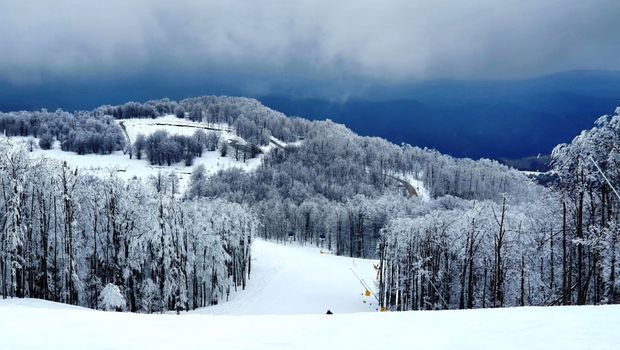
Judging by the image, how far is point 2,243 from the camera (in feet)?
110

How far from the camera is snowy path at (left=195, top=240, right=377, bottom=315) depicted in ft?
178

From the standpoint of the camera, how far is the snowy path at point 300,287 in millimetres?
54219

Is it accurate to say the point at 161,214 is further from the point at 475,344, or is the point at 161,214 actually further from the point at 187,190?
the point at 187,190

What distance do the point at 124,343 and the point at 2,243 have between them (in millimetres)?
33441

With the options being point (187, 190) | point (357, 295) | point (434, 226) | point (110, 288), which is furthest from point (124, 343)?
point (187, 190)

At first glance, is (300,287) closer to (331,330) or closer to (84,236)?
(84,236)

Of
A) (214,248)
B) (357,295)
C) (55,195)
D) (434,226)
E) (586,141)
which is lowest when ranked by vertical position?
(357,295)

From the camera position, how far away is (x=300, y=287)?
2662 inches

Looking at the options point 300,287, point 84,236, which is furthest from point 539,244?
point 84,236

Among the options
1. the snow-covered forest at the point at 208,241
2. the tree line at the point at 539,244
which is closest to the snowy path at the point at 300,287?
the snow-covered forest at the point at 208,241

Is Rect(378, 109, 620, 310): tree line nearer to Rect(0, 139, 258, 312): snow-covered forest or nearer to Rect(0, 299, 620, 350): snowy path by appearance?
Rect(0, 299, 620, 350): snowy path

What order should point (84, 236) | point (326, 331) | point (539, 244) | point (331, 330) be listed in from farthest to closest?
1. point (84, 236)
2. point (539, 244)
3. point (331, 330)
4. point (326, 331)

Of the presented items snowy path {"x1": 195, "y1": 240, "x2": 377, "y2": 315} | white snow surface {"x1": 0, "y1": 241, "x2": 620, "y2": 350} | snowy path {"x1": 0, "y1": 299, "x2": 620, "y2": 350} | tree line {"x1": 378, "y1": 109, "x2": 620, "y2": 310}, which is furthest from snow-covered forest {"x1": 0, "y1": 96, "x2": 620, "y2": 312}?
snowy path {"x1": 0, "y1": 299, "x2": 620, "y2": 350}

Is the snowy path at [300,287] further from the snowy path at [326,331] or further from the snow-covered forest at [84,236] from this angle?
the snowy path at [326,331]
